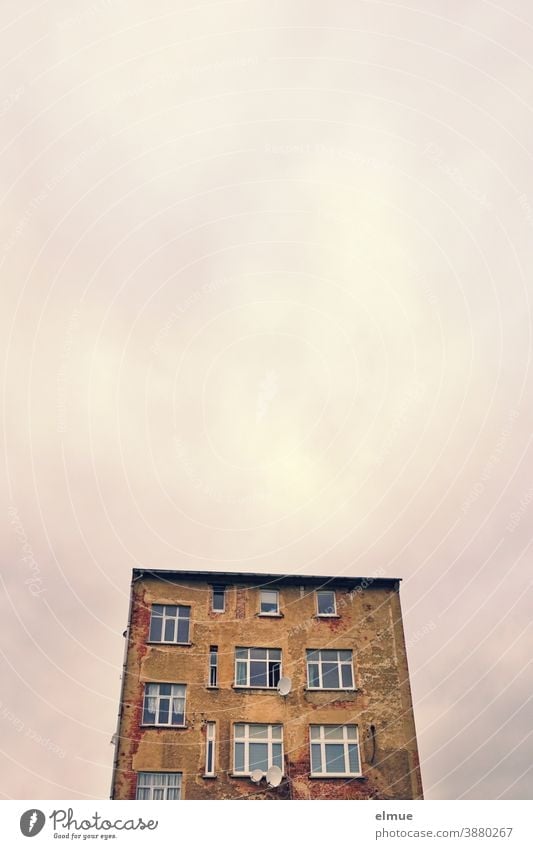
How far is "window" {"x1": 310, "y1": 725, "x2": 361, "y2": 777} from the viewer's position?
1470 inches

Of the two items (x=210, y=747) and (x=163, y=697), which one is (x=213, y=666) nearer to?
(x=163, y=697)

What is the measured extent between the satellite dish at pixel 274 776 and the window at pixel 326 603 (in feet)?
30.5

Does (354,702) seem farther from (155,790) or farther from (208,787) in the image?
(155,790)

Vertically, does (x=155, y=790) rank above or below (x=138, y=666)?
below

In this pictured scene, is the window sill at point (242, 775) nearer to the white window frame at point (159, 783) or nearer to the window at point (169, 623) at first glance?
the white window frame at point (159, 783)

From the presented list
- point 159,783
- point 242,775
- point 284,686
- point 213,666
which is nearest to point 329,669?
point 284,686

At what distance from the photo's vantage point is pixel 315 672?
4044 centimetres

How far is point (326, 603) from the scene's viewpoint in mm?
43094

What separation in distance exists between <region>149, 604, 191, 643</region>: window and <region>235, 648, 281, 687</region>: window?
340 centimetres
